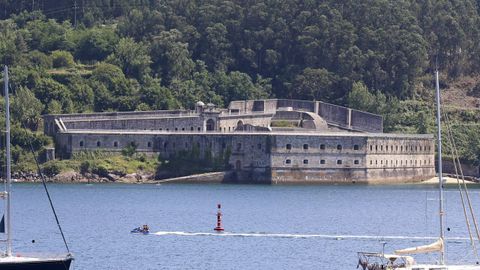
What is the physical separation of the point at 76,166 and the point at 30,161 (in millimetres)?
3086

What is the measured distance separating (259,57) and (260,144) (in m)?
24.9

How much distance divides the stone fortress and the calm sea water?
287 cm

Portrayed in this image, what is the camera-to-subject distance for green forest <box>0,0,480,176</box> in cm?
12444

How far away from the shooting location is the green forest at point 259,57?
124438 mm

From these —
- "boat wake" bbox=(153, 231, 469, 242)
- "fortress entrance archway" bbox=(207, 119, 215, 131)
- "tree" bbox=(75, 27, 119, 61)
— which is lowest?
"boat wake" bbox=(153, 231, 469, 242)

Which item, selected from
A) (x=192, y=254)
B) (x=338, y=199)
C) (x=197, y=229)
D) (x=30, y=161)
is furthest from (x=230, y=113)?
(x=192, y=254)

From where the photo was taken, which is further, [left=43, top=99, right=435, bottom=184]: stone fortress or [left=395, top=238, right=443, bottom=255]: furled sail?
[left=43, top=99, right=435, bottom=184]: stone fortress

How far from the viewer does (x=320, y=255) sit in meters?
63.2

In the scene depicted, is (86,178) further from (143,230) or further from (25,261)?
(25,261)

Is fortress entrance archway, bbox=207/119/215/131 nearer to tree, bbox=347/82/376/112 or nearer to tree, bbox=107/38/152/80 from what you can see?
tree, bbox=107/38/152/80

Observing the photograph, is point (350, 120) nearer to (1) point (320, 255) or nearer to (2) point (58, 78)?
(2) point (58, 78)

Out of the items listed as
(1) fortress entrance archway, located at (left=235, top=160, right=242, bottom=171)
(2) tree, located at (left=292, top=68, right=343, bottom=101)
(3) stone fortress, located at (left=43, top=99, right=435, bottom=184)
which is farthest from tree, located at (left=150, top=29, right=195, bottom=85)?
(1) fortress entrance archway, located at (left=235, top=160, right=242, bottom=171)

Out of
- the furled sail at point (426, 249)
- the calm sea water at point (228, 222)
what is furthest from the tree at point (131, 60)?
the furled sail at point (426, 249)

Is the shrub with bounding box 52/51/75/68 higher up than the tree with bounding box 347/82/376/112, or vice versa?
the shrub with bounding box 52/51/75/68
